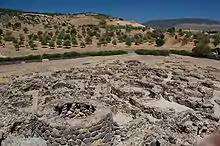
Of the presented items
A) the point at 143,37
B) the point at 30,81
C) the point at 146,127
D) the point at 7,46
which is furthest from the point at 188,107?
the point at 143,37

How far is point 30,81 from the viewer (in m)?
27.0

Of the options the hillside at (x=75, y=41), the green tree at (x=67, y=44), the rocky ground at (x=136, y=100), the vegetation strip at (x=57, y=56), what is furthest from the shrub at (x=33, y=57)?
the green tree at (x=67, y=44)

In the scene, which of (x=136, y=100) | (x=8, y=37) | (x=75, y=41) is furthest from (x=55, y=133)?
(x=8, y=37)

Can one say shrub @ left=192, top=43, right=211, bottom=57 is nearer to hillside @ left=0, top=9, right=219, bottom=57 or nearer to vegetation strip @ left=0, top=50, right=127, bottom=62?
hillside @ left=0, top=9, right=219, bottom=57

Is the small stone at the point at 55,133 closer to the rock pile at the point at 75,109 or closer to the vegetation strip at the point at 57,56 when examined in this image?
the rock pile at the point at 75,109

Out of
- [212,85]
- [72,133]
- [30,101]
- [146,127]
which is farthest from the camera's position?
[212,85]

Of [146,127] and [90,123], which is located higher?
[90,123]

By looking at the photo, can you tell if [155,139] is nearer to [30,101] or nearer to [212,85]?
[30,101]

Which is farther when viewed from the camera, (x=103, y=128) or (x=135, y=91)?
(x=135, y=91)

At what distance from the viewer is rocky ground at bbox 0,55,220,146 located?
1534 centimetres

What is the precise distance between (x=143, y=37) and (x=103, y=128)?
47916 mm

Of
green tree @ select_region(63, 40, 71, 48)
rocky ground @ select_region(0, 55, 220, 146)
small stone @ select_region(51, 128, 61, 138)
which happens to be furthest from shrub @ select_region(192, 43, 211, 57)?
small stone @ select_region(51, 128, 61, 138)

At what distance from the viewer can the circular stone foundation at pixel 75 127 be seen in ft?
43.6

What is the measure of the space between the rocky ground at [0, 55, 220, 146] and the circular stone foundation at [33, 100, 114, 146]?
1.13 feet
